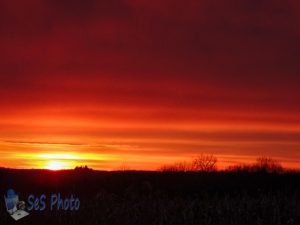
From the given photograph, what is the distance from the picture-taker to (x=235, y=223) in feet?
65.8

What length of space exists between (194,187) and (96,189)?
211 inches

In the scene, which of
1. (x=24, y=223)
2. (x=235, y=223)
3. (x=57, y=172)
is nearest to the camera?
(x=235, y=223)

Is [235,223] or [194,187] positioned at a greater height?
[194,187]

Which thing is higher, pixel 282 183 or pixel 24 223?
pixel 282 183

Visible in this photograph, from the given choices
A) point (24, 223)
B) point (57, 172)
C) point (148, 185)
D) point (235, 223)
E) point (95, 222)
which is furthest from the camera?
point (57, 172)

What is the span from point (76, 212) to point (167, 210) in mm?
3204

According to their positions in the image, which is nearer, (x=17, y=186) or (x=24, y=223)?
(x=24, y=223)

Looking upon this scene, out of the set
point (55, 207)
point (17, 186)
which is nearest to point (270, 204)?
point (55, 207)

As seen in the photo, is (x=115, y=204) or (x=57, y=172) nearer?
(x=115, y=204)

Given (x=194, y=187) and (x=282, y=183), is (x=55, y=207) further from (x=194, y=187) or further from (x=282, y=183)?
(x=282, y=183)

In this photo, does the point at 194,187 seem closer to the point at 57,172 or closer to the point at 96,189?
the point at 96,189

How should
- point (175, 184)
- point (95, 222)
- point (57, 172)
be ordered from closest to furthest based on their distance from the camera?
point (95, 222), point (175, 184), point (57, 172)

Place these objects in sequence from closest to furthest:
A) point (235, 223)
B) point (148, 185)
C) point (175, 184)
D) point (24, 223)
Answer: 1. point (235, 223)
2. point (24, 223)
3. point (148, 185)
4. point (175, 184)

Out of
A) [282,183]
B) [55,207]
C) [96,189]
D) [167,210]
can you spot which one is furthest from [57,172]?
[167,210]
